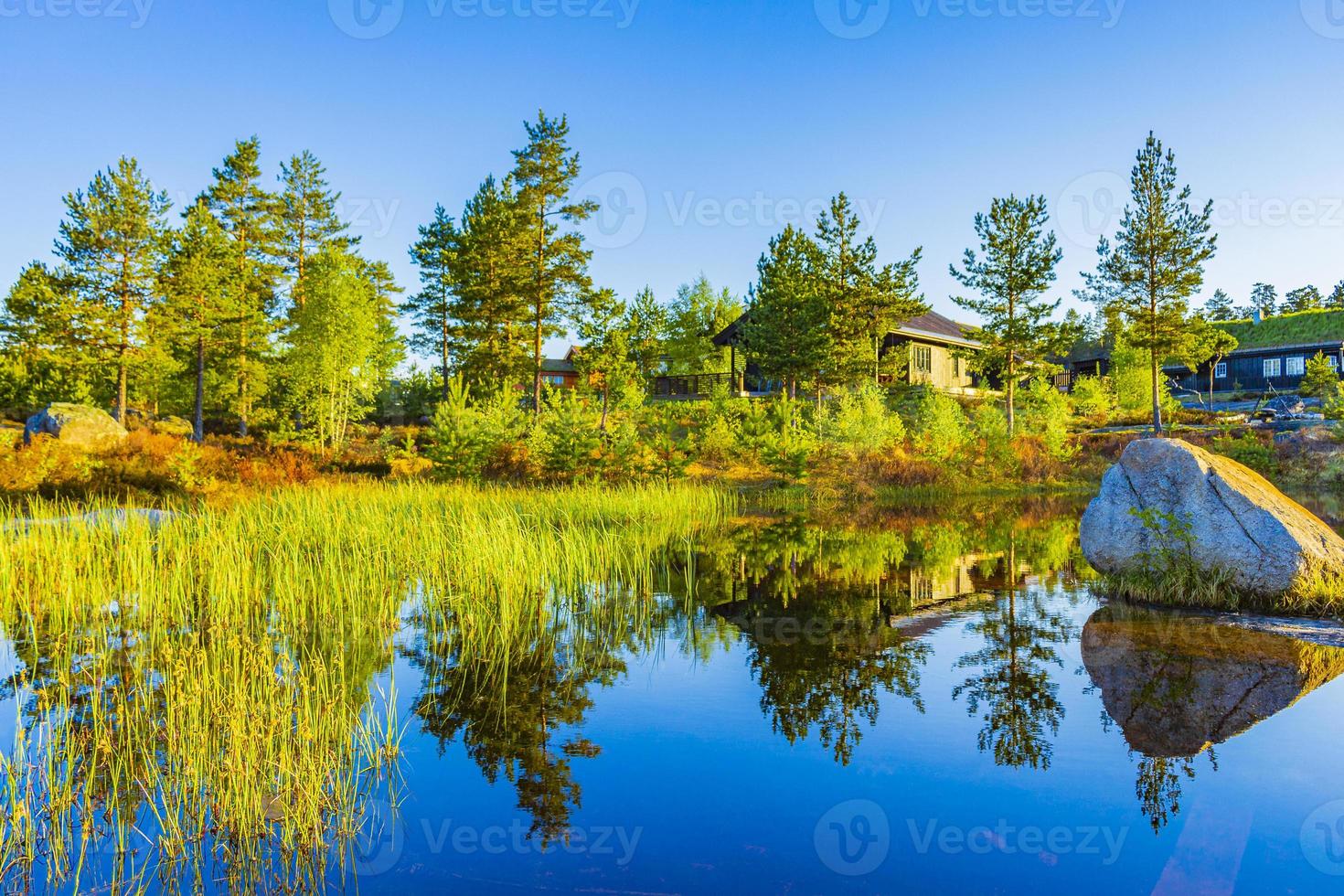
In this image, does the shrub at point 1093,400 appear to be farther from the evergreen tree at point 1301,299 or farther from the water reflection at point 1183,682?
the evergreen tree at point 1301,299

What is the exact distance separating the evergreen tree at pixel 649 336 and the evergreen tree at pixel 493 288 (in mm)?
6072

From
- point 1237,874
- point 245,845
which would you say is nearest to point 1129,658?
point 1237,874

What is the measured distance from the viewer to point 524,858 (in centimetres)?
398

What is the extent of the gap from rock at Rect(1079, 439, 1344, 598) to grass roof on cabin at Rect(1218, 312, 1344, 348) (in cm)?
4872

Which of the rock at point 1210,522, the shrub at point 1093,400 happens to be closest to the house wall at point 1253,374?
the shrub at point 1093,400

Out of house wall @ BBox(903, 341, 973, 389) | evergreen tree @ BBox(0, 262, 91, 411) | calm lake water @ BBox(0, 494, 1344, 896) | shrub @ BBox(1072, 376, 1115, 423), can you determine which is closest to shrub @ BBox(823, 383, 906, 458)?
house wall @ BBox(903, 341, 973, 389)

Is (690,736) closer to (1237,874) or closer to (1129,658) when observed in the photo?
(1237,874)

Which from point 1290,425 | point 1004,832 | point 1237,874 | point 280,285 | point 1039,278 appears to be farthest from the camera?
point 280,285

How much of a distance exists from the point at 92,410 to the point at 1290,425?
4467 centimetres

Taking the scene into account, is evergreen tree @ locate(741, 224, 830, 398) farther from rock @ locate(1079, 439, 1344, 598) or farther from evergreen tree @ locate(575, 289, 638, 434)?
rock @ locate(1079, 439, 1344, 598)

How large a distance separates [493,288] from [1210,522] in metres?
29.7

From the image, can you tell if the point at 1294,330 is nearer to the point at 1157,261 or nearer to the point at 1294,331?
the point at 1294,331

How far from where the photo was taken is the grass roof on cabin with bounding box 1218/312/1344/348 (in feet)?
152

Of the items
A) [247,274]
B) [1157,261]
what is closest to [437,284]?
[247,274]
